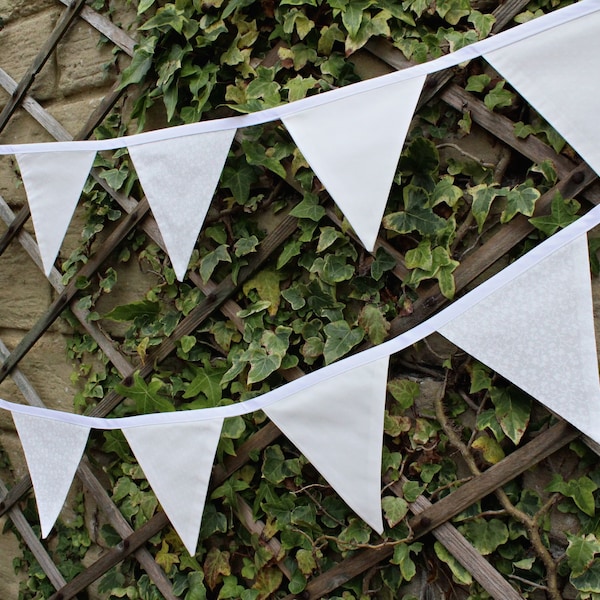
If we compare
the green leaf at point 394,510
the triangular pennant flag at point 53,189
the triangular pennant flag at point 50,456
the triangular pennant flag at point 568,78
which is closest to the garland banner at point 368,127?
Result: the triangular pennant flag at point 568,78

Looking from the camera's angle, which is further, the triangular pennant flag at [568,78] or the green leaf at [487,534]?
the green leaf at [487,534]

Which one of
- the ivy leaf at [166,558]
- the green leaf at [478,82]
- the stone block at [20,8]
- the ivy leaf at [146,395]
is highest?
the stone block at [20,8]

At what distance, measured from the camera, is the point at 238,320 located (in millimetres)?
1438

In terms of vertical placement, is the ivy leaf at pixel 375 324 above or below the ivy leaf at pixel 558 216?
below

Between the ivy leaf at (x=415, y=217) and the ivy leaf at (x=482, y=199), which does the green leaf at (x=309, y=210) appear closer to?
the ivy leaf at (x=415, y=217)

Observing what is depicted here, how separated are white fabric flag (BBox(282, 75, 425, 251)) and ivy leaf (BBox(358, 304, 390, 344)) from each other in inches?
9.9

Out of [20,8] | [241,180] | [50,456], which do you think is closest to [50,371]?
[50,456]

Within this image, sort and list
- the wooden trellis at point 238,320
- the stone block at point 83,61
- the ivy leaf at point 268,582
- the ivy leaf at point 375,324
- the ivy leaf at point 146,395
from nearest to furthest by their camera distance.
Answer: the wooden trellis at point 238,320 < the ivy leaf at point 375,324 < the ivy leaf at point 268,582 < the ivy leaf at point 146,395 < the stone block at point 83,61

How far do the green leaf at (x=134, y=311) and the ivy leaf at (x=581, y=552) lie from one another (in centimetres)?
107

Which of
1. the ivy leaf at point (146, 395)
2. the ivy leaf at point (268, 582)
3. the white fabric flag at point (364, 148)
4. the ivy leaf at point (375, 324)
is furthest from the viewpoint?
the ivy leaf at point (146, 395)

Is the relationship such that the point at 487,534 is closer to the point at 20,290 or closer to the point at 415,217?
the point at 415,217

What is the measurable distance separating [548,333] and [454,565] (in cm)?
54

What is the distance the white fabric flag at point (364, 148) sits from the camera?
1039mm

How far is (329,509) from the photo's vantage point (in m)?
1.32
